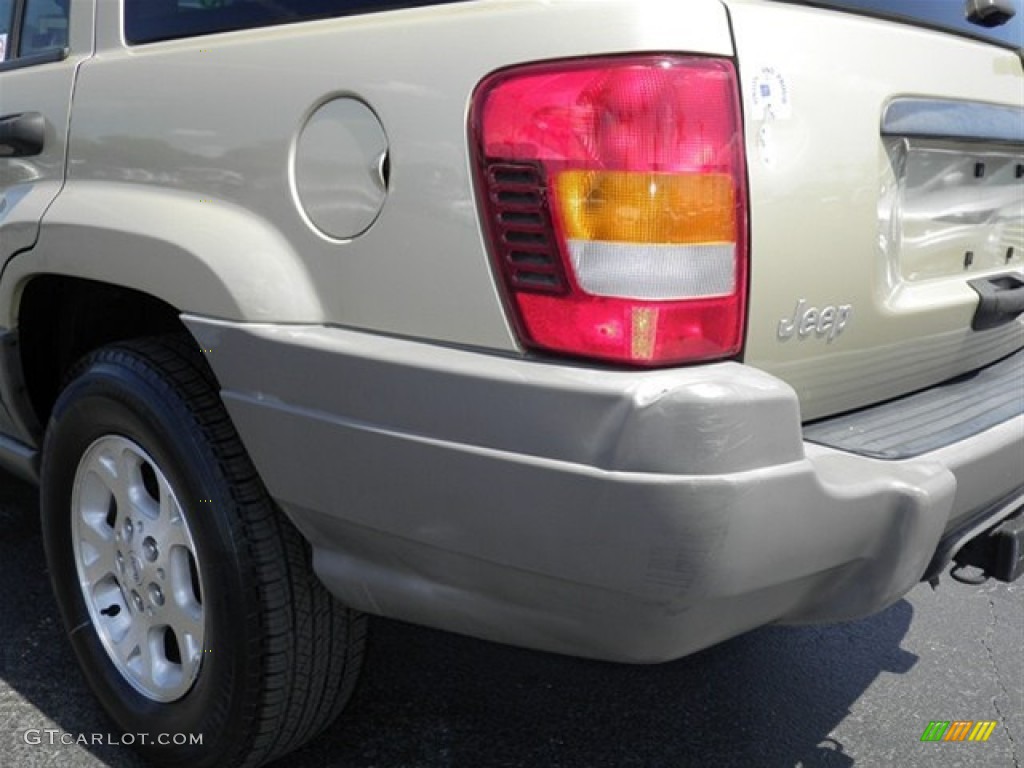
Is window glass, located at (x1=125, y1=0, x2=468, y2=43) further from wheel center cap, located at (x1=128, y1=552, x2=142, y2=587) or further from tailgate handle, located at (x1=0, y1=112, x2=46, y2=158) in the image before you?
wheel center cap, located at (x1=128, y1=552, x2=142, y2=587)

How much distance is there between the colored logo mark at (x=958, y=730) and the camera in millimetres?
2568

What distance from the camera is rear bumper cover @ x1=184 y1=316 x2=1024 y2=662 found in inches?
56.4

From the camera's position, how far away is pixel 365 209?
1646 millimetres

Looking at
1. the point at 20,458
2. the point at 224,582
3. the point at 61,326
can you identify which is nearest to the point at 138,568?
the point at 224,582

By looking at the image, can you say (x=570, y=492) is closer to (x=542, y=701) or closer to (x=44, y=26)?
(x=542, y=701)

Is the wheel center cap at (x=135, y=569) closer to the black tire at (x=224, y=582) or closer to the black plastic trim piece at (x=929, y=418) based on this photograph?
the black tire at (x=224, y=582)

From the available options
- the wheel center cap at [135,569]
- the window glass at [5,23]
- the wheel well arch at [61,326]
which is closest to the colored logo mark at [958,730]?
the wheel center cap at [135,569]

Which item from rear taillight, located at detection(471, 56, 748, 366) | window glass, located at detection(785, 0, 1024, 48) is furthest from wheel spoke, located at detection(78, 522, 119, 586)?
window glass, located at detection(785, 0, 1024, 48)

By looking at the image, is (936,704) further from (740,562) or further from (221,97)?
(221,97)

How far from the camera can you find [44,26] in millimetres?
2523

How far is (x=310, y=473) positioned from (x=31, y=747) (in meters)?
1.17

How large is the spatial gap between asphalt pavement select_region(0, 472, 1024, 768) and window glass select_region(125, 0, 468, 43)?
158 centimetres

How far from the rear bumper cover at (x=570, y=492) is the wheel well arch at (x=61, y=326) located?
1.83ft

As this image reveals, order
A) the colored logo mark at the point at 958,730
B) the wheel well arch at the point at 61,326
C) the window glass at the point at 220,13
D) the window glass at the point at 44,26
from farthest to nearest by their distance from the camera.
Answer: the colored logo mark at the point at 958,730
the window glass at the point at 44,26
the wheel well arch at the point at 61,326
the window glass at the point at 220,13
